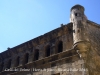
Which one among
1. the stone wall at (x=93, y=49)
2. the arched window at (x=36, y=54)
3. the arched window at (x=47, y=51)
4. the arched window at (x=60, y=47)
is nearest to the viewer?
the stone wall at (x=93, y=49)

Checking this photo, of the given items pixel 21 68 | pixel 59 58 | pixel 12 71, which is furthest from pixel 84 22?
pixel 12 71

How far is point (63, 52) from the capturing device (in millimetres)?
11961

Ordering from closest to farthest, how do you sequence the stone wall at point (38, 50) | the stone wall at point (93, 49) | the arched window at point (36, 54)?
the stone wall at point (93, 49), the stone wall at point (38, 50), the arched window at point (36, 54)

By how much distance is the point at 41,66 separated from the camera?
12680 millimetres

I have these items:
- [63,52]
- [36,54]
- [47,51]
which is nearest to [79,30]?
[63,52]

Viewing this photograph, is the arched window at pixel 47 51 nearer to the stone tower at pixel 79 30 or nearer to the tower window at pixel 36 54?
the tower window at pixel 36 54

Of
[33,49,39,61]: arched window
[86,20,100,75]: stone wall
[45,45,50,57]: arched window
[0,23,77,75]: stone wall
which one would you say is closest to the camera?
[86,20,100,75]: stone wall

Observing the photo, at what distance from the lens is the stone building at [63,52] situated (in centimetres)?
1105

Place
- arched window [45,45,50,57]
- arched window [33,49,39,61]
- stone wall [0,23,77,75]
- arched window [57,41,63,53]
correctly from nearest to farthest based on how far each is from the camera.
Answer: stone wall [0,23,77,75]
arched window [57,41,63,53]
arched window [45,45,50,57]
arched window [33,49,39,61]

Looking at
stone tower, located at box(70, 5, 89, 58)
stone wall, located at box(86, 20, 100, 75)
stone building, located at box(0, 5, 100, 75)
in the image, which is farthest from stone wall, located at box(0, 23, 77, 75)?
stone wall, located at box(86, 20, 100, 75)

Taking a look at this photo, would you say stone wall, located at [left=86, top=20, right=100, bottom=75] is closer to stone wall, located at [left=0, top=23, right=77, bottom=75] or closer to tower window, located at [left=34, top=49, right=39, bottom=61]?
stone wall, located at [left=0, top=23, right=77, bottom=75]

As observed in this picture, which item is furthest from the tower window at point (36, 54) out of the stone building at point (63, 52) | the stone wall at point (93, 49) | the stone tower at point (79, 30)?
the stone wall at point (93, 49)

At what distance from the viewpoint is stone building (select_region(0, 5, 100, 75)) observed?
11.1 meters

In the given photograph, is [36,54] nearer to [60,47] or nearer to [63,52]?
[60,47]
